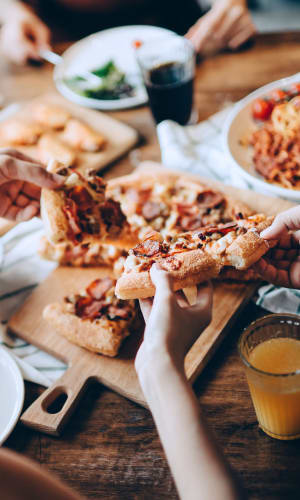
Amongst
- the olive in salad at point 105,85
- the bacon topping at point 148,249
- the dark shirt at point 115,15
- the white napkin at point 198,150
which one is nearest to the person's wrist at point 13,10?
the dark shirt at point 115,15

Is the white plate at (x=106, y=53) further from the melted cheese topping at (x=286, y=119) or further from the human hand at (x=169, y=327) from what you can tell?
the human hand at (x=169, y=327)

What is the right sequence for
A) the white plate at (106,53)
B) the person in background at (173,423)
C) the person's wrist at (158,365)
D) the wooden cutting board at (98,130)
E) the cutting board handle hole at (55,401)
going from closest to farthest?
1. the person in background at (173,423)
2. the person's wrist at (158,365)
3. the cutting board handle hole at (55,401)
4. the wooden cutting board at (98,130)
5. the white plate at (106,53)

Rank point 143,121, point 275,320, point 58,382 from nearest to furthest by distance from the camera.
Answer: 1. point 275,320
2. point 58,382
3. point 143,121

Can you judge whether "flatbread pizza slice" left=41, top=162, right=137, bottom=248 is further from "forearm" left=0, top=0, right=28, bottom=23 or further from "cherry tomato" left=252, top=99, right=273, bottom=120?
"forearm" left=0, top=0, right=28, bottom=23

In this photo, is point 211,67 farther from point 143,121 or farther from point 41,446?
point 41,446

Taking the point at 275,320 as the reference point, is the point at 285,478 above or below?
below

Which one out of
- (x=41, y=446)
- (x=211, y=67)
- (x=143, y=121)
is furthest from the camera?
(x=211, y=67)

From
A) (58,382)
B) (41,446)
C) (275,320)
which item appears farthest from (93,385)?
(275,320)
